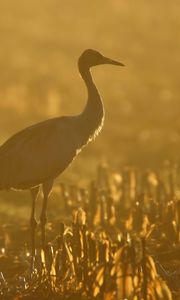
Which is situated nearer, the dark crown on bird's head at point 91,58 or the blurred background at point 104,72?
the dark crown on bird's head at point 91,58

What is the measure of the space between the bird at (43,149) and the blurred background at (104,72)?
574cm

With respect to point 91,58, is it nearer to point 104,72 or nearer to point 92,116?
point 92,116

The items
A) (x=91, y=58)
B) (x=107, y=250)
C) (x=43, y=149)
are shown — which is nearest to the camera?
(x=107, y=250)

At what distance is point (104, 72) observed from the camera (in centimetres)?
3238

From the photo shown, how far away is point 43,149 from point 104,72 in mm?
19056

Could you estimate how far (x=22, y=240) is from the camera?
571 inches

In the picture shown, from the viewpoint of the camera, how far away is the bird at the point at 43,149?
1325 centimetres

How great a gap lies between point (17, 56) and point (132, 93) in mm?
6039

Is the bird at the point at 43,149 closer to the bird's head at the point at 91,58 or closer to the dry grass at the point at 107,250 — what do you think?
the dry grass at the point at 107,250

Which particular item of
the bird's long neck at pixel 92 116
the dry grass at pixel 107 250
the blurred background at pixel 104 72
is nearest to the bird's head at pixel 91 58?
the bird's long neck at pixel 92 116

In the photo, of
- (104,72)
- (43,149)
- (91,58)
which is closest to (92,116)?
(43,149)

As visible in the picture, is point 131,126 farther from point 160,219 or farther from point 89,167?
point 160,219

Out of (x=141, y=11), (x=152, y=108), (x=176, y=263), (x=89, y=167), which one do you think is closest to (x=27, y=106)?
(x=152, y=108)

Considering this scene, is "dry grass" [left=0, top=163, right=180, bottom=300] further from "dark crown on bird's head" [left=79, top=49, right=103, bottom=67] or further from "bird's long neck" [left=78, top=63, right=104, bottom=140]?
"dark crown on bird's head" [left=79, top=49, right=103, bottom=67]
